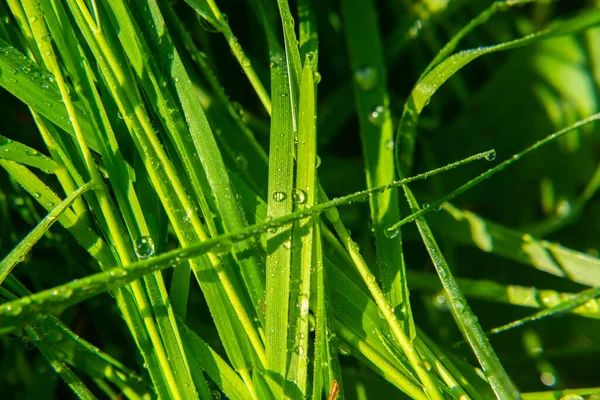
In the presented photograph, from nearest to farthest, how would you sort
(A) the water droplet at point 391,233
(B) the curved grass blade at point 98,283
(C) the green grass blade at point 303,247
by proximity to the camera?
(B) the curved grass blade at point 98,283 < (C) the green grass blade at point 303,247 < (A) the water droplet at point 391,233

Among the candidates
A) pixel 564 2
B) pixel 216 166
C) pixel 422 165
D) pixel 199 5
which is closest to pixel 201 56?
pixel 199 5

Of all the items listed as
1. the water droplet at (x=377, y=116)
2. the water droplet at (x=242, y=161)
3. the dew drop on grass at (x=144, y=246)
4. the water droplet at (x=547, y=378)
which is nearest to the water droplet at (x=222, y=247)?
the dew drop on grass at (x=144, y=246)

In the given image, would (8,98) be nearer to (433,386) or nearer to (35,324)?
(35,324)

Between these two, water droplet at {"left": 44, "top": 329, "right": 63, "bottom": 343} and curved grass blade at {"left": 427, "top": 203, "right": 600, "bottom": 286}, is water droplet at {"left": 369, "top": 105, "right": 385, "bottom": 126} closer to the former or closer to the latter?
curved grass blade at {"left": 427, "top": 203, "right": 600, "bottom": 286}

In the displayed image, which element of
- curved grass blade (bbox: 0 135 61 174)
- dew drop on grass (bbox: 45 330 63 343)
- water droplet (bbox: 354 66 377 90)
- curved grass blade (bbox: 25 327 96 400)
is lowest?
curved grass blade (bbox: 25 327 96 400)

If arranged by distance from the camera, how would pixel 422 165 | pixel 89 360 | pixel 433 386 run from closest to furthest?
pixel 433 386 < pixel 89 360 < pixel 422 165

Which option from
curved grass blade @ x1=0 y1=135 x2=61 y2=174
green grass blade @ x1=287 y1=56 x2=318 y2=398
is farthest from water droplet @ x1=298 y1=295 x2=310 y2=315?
curved grass blade @ x1=0 y1=135 x2=61 y2=174

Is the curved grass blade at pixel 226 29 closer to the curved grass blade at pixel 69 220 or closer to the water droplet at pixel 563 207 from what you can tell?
the curved grass blade at pixel 69 220
